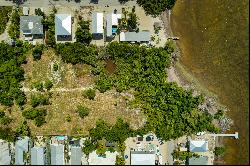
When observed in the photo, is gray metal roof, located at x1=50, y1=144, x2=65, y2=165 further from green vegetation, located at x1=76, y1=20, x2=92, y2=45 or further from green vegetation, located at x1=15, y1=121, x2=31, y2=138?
green vegetation, located at x1=76, y1=20, x2=92, y2=45

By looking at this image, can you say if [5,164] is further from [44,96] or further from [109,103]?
[109,103]

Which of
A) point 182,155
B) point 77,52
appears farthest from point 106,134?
point 77,52

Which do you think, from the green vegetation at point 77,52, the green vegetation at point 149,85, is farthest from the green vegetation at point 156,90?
the green vegetation at point 77,52

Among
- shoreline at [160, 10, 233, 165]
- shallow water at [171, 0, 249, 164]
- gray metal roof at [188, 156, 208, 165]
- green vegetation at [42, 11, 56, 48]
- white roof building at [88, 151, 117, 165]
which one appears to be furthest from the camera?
shoreline at [160, 10, 233, 165]

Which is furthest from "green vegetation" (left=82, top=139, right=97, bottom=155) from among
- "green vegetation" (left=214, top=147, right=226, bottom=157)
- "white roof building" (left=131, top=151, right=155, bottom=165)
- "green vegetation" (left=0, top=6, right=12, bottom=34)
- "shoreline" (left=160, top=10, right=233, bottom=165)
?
"green vegetation" (left=0, top=6, right=12, bottom=34)

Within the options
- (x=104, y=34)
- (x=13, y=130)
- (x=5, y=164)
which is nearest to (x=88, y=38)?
(x=104, y=34)

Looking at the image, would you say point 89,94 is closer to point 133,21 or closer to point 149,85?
point 149,85
